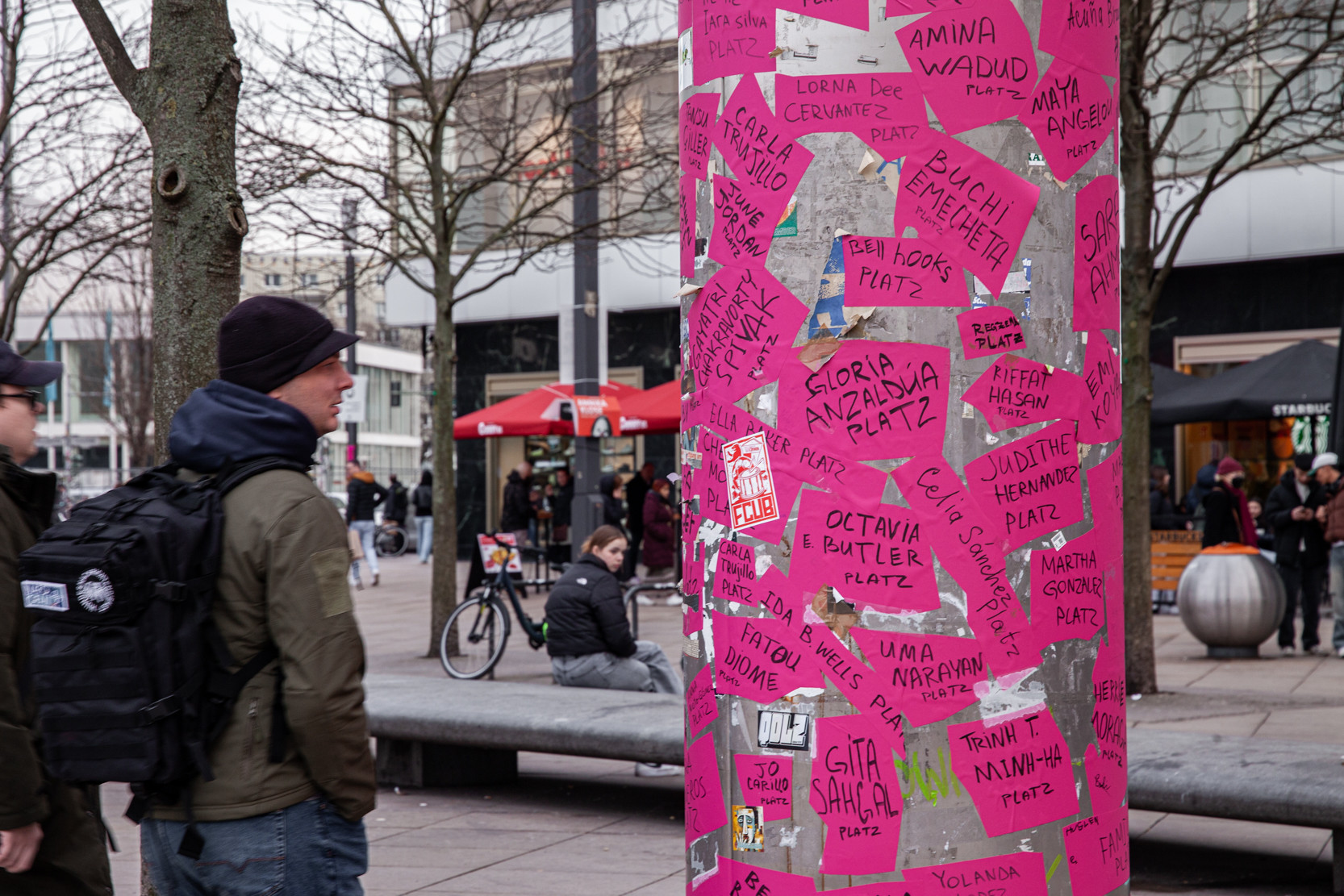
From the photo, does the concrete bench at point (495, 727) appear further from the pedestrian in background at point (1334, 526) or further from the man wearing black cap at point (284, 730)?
the pedestrian in background at point (1334, 526)

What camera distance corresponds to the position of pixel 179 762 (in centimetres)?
248

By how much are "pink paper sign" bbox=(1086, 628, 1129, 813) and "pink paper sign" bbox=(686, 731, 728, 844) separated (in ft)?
2.49

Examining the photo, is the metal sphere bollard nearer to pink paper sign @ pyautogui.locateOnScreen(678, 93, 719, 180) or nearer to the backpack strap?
pink paper sign @ pyautogui.locateOnScreen(678, 93, 719, 180)

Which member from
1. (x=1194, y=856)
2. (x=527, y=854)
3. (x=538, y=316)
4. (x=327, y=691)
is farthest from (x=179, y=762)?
(x=538, y=316)

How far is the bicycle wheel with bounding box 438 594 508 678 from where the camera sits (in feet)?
38.2

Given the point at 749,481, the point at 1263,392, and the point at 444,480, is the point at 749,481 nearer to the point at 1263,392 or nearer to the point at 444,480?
the point at 444,480

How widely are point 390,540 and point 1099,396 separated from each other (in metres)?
29.3

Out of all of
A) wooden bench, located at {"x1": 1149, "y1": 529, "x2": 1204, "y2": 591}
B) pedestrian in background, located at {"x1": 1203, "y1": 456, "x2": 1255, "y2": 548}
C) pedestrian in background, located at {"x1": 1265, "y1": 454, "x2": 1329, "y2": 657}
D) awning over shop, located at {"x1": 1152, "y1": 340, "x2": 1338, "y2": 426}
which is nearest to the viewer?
pedestrian in background, located at {"x1": 1265, "y1": 454, "x2": 1329, "y2": 657}

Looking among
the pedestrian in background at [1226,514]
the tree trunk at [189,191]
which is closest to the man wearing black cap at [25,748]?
the tree trunk at [189,191]

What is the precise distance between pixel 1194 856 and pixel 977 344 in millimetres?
4302

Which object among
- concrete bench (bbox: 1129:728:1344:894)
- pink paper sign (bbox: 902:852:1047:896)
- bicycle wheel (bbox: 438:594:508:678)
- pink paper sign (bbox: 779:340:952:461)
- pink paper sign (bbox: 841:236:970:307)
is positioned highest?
pink paper sign (bbox: 841:236:970:307)

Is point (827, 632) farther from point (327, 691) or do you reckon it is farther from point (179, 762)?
point (179, 762)

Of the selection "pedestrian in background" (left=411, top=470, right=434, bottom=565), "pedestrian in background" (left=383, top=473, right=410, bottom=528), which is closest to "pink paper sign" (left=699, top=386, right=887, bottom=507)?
"pedestrian in background" (left=411, top=470, right=434, bottom=565)

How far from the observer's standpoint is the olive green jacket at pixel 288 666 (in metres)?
2.52
